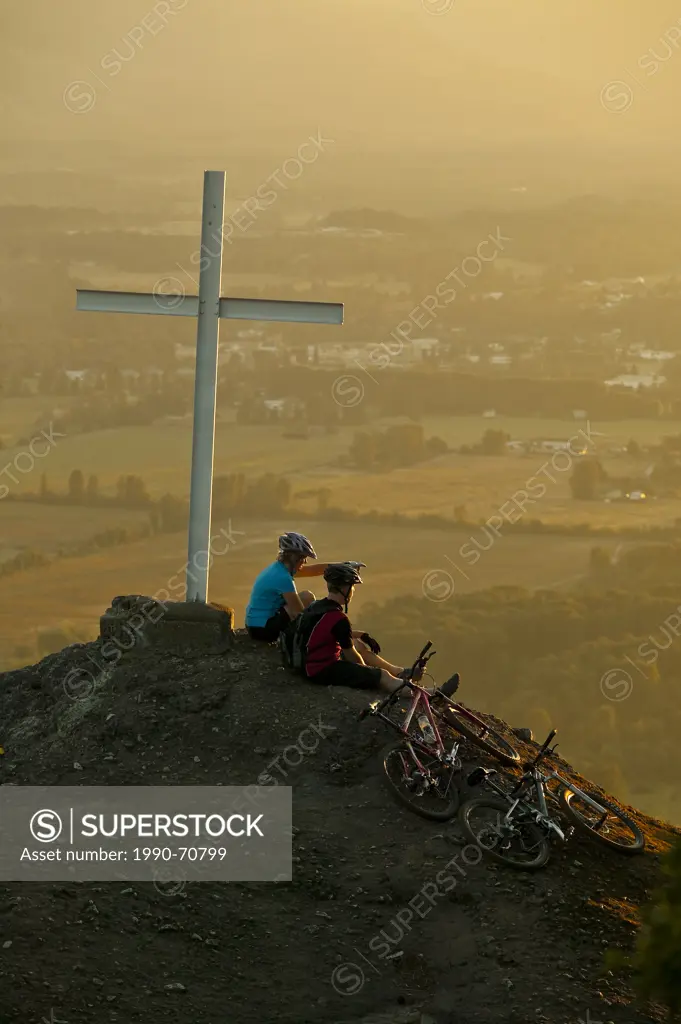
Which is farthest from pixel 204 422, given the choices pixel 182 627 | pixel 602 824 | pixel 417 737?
pixel 602 824

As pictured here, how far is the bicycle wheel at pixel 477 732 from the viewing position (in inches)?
470

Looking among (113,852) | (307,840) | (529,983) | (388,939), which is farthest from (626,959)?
(113,852)

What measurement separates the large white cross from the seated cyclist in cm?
151

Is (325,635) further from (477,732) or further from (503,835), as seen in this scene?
(503,835)

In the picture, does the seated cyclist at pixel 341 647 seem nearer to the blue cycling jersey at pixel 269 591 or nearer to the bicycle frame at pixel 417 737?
the bicycle frame at pixel 417 737

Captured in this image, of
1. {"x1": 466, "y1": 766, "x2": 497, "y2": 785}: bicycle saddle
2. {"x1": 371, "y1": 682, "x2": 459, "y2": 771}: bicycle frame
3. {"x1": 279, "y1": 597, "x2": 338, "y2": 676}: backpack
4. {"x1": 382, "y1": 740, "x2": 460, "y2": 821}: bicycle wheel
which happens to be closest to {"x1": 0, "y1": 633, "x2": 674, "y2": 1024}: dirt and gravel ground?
{"x1": 382, "y1": 740, "x2": 460, "y2": 821}: bicycle wheel

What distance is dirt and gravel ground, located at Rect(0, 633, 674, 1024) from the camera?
368 inches

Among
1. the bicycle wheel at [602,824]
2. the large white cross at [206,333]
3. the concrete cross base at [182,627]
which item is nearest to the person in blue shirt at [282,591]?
the concrete cross base at [182,627]

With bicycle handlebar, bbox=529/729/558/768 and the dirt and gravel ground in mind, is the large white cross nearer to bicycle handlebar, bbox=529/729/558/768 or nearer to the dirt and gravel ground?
the dirt and gravel ground

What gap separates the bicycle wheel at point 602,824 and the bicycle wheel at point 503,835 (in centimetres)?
72

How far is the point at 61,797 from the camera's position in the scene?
1139cm

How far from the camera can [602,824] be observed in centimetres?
1193

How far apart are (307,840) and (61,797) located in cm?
227

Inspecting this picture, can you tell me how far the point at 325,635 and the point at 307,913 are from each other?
9.46ft
